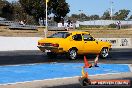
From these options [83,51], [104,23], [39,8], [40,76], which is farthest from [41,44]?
[104,23]

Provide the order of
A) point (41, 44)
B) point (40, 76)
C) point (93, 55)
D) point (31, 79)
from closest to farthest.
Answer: point (31, 79), point (40, 76), point (41, 44), point (93, 55)

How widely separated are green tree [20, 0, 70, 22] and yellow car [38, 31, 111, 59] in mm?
46291

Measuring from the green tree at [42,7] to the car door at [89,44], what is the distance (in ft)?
152

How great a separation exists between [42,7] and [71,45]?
1899 inches

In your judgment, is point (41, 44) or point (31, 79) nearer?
point (31, 79)

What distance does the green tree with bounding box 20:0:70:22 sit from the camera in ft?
226

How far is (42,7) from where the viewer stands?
69.0 metres

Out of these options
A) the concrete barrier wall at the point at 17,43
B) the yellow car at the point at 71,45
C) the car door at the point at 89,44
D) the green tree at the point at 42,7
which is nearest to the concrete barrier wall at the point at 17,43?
the concrete barrier wall at the point at 17,43

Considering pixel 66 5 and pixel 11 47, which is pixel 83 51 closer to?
pixel 11 47

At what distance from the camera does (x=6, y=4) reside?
3455 inches

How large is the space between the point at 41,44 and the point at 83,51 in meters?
2.68

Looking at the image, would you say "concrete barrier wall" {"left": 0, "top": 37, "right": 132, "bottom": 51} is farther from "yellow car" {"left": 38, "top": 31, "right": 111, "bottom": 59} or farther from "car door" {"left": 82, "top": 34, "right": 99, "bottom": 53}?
"car door" {"left": 82, "top": 34, "right": 99, "bottom": 53}

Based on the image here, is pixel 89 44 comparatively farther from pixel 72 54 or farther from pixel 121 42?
pixel 121 42

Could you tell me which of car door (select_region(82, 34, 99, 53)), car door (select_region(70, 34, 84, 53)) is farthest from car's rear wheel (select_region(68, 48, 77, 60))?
car door (select_region(82, 34, 99, 53))
